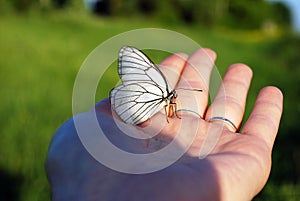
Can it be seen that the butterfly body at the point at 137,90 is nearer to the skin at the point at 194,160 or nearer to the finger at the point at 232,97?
the skin at the point at 194,160

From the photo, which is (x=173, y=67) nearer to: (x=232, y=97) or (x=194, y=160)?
(x=232, y=97)

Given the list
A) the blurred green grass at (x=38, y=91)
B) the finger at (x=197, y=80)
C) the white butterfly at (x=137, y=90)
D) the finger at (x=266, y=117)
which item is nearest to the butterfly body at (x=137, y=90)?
the white butterfly at (x=137, y=90)

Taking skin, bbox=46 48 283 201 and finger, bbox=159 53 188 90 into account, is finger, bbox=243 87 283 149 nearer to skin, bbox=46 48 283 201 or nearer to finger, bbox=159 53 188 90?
skin, bbox=46 48 283 201

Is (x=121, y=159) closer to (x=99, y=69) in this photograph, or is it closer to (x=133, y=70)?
(x=133, y=70)

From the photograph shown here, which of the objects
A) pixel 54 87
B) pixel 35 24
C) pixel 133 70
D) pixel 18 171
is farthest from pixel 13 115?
pixel 35 24

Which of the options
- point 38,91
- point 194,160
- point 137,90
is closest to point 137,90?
point 137,90

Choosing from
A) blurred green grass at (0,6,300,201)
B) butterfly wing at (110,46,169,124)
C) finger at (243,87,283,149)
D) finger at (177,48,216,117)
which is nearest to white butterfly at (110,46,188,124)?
butterfly wing at (110,46,169,124)
